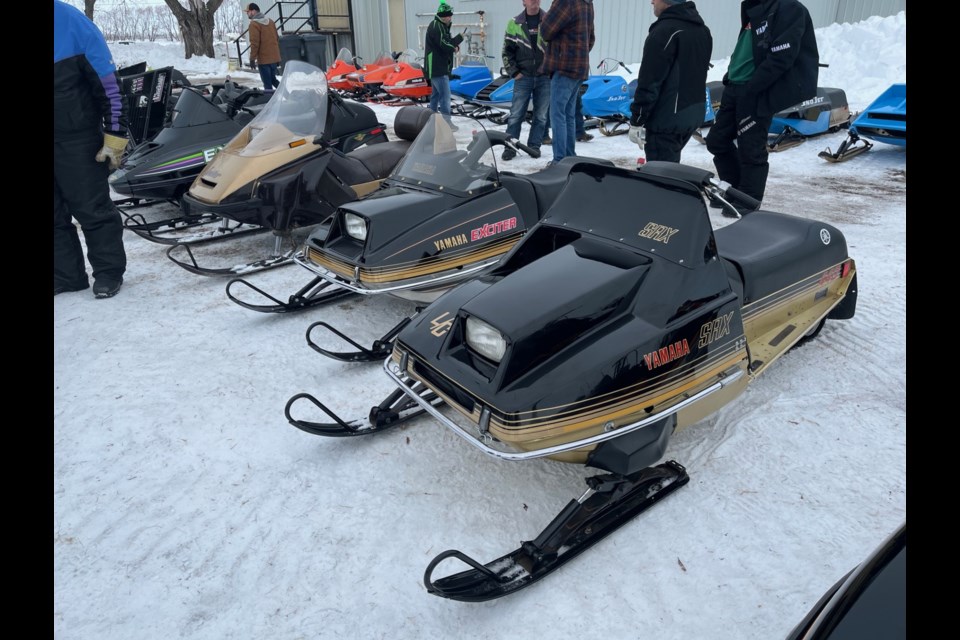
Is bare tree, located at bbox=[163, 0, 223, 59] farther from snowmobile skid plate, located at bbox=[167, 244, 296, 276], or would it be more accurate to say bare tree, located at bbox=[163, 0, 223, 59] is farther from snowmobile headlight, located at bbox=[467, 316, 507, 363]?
snowmobile headlight, located at bbox=[467, 316, 507, 363]

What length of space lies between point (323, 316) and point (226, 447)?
1.30m

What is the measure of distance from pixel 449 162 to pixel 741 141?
7.59 ft

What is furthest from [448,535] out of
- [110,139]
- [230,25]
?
[230,25]

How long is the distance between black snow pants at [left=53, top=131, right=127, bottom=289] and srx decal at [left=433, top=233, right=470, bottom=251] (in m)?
2.22

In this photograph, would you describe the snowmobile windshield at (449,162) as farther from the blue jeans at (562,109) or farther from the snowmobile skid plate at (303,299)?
the blue jeans at (562,109)

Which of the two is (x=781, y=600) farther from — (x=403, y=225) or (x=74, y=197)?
(x=74, y=197)

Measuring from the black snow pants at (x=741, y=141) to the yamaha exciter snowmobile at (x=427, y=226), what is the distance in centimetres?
154

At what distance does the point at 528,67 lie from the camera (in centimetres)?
725

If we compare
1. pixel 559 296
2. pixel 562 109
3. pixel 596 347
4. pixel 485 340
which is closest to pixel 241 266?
pixel 485 340

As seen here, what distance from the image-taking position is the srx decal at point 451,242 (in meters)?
3.37

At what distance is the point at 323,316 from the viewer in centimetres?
372

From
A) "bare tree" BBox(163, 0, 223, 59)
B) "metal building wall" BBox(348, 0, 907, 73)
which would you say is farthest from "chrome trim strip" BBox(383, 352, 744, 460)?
"bare tree" BBox(163, 0, 223, 59)

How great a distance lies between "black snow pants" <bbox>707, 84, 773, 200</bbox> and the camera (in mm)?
4480
